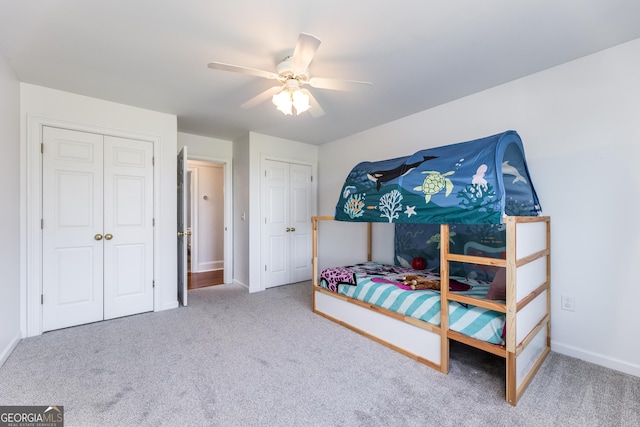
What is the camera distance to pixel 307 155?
4707mm

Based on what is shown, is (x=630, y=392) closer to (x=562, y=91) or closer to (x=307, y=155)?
(x=562, y=91)

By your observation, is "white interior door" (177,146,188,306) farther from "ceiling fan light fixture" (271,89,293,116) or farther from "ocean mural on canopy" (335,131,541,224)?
"ocean mural on canopy" (335,131,541,224)

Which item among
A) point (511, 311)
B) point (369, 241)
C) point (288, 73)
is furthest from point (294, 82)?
point (369, 241)

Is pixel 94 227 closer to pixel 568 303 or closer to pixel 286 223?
pixel 286 223

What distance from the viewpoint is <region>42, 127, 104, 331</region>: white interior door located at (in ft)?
8.82

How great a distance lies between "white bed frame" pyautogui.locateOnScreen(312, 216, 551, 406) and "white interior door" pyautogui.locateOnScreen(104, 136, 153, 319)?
244cm

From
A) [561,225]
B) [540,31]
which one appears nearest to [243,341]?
[561,225]

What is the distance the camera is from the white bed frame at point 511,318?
5.52 feet

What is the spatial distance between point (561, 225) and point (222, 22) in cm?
295

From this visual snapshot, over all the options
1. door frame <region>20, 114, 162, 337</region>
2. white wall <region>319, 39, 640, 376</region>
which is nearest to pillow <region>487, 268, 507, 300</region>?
white wall <region>319, 39, 640, 376</region>

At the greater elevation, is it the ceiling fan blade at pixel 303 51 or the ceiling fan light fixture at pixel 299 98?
the ceiling fan blade at pixel 303 51

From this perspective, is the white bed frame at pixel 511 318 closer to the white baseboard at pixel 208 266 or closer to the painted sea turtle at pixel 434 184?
the painted sea turtle at pixel 434 184

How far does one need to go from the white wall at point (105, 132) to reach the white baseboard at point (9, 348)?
149 millimetres

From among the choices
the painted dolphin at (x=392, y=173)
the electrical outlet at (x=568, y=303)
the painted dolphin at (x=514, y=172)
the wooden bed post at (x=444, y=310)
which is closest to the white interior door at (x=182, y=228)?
the painted dolphin at (x=392, y=173)
